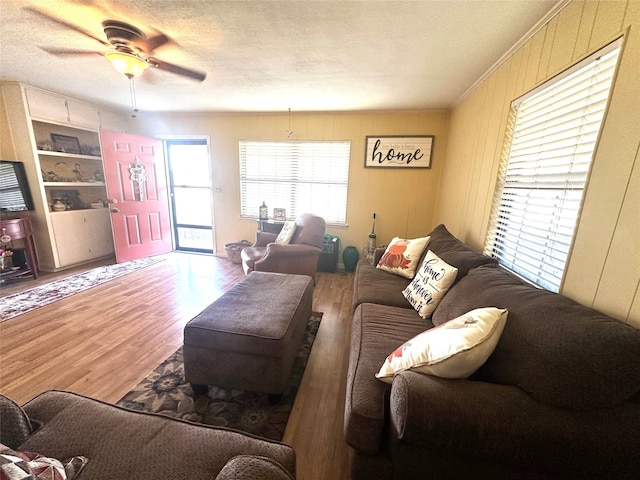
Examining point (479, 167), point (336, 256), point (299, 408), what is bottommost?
point (299, 408)

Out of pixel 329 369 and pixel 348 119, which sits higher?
pixel 348 119

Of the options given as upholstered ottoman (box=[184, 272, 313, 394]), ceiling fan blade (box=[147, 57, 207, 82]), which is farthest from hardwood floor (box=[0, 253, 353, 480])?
ceiling fan blade (box=[147, 57, 207, 82])

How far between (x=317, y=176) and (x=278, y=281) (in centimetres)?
233

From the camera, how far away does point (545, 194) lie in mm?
1555

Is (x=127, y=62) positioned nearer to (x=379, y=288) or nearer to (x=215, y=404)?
(x=215, y=404)

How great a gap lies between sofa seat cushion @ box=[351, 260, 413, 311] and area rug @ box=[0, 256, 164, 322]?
3.15m

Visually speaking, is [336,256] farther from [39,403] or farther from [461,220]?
[39,403]

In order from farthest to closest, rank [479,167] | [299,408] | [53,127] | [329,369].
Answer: [53,127] < [479,167] < [329,369] < [299,408]

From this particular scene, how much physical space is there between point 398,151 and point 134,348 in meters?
3.76

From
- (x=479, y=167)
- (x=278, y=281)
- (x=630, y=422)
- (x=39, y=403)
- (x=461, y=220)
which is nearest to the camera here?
(x=630, y=422)

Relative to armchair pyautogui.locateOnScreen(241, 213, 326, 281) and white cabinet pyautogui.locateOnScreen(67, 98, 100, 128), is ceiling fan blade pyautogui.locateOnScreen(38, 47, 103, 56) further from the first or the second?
armchair pyautogui.locateOnScreen(241, 213, 326, 281)

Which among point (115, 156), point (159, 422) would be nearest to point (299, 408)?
point (159, 422)

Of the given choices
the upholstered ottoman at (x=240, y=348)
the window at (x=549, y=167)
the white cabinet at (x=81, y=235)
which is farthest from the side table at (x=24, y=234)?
the window at (x=549, y=167)

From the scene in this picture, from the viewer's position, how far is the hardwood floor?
4.60 feet
